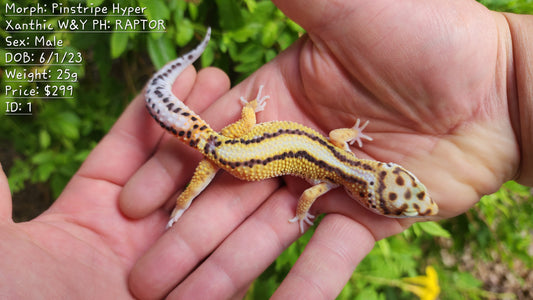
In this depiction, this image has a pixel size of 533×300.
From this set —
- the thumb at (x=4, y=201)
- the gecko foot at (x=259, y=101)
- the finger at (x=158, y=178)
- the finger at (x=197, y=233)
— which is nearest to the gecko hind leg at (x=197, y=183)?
the finger at (x=197, y=233)

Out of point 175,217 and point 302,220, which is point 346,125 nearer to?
point 302,220

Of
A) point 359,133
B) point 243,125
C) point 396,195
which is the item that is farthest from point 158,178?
point 396,195

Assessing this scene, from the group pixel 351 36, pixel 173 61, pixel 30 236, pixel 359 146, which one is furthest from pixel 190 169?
pixel 351 36

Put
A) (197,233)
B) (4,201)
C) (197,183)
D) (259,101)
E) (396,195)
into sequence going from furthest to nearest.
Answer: (259,101) < (197,183) < (197,233) < (396,195) < (4,201)

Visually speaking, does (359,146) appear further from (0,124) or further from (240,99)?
(0,124)

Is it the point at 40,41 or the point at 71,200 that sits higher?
the point at 40,41

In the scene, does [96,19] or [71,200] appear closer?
[96,19]

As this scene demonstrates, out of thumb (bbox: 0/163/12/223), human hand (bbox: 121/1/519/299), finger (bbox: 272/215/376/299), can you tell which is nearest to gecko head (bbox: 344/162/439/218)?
human hand (bbox: 121/1/519/299)

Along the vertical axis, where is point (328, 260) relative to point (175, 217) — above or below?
below
